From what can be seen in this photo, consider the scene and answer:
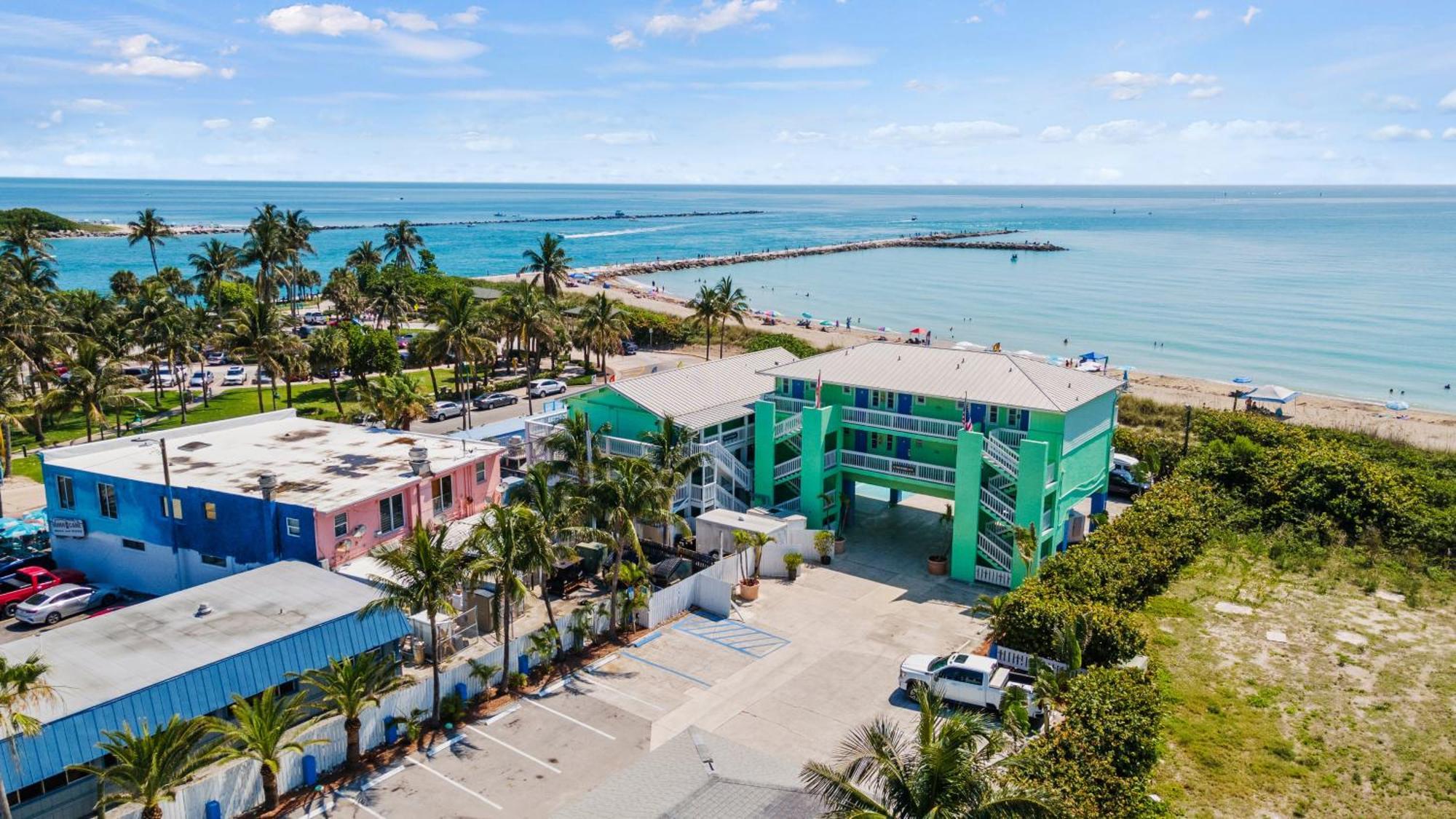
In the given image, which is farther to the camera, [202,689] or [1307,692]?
[1307,692]

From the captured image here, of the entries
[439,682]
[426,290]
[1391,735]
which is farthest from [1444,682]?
[426,290]

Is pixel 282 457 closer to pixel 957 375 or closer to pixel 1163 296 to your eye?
pixel 957 375

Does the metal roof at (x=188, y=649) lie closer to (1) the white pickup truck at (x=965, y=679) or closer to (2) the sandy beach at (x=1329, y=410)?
(1) the white pickup truck at (x=965, y=679)

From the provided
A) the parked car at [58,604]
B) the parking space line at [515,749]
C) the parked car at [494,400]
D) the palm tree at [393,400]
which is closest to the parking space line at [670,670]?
the parking space line at [515,749]

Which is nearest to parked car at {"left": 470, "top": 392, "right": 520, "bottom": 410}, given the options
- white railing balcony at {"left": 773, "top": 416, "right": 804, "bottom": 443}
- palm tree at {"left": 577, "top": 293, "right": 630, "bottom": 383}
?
palm tree at {"left": 577, "top": 293, "right": 630, "bottom": 383}

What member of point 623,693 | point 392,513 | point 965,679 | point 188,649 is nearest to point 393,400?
point 392,513

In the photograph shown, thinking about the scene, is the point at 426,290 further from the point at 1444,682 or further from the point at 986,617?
the point at 1444,682

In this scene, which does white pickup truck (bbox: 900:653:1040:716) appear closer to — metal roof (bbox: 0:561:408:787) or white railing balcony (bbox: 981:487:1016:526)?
white railing balcony (bbox: 981:487:1016:526)
